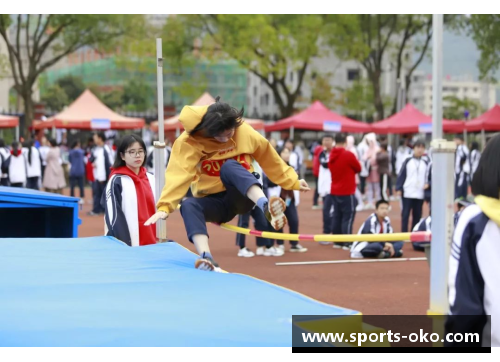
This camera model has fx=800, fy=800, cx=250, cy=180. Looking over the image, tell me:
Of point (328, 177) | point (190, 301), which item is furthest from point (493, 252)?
point (328, 177)

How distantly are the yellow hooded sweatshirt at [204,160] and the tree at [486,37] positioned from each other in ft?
79.8

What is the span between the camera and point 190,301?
4.41 meters

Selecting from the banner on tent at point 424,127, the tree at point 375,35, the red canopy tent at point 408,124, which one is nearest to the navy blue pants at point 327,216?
the banner on tent at point 424,127

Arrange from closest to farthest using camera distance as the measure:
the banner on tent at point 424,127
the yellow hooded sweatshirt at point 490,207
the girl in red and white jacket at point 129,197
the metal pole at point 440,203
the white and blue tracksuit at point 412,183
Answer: the yellow hooded sweatshirt at point 490,207 → the metal pole at point 440,203 → the girl in red and white jacket at point 129,197 → the white and blue tracksuit at point 412,183 → the banner on tent at point 424,127

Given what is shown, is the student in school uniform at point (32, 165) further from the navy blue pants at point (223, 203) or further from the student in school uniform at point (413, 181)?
the navy blue pants at point (223, 203)

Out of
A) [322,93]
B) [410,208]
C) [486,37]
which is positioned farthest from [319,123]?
[322,93]

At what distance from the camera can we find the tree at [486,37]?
96.9 ft

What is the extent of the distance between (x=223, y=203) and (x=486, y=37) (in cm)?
2608

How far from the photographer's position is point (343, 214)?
12680 mm

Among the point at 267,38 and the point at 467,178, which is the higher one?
the point at 267,38

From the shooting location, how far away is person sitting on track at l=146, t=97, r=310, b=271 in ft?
19.5

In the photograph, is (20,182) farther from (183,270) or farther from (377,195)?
(183,270)

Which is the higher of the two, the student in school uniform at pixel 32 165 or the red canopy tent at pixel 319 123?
the red canopy tent at pixel 319 123

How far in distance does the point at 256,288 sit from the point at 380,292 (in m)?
4.20
